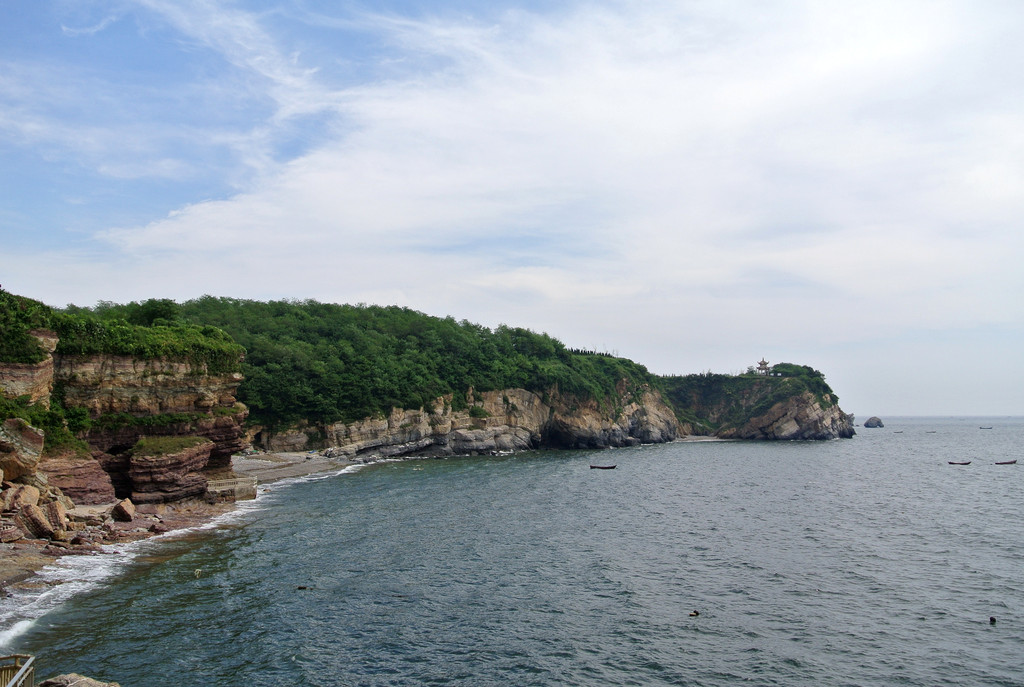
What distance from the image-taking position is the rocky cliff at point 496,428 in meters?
84.1

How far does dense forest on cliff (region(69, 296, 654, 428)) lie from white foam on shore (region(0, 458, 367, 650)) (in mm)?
30846

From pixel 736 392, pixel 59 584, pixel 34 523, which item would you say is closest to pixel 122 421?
pixel 34 523

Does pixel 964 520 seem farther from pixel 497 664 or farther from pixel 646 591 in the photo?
pixel 497 664

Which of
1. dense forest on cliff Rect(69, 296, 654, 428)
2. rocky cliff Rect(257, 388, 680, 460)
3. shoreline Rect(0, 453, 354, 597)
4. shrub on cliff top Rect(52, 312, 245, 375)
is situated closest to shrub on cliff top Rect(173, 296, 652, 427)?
dense forest on cliff Rect(69, 296, 654, 428)

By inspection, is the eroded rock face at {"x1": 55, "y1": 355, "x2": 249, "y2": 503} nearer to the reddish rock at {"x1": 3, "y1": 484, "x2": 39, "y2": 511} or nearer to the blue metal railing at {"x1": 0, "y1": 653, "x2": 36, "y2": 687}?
the reddish rock at {"x1": 3, "y1": 484, "x2": 39, "y2": 511}

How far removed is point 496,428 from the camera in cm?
10138

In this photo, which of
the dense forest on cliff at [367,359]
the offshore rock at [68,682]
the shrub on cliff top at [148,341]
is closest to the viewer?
the offshore rock at [68,682]

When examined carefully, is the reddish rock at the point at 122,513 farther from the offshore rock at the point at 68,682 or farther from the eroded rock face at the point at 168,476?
the offshore rock at the point at 68,682

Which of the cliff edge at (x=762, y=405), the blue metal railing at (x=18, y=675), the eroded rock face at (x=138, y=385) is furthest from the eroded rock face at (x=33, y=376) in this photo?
the cliff edge at (x=762, y=405)

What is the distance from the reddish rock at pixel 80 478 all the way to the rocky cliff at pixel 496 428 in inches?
1669

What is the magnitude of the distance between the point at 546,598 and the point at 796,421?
12100 centimetres

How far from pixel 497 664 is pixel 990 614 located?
63.5 feet

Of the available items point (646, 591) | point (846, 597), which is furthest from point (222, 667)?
point (846, 597)

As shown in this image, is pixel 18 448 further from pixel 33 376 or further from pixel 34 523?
pixel 33 376
